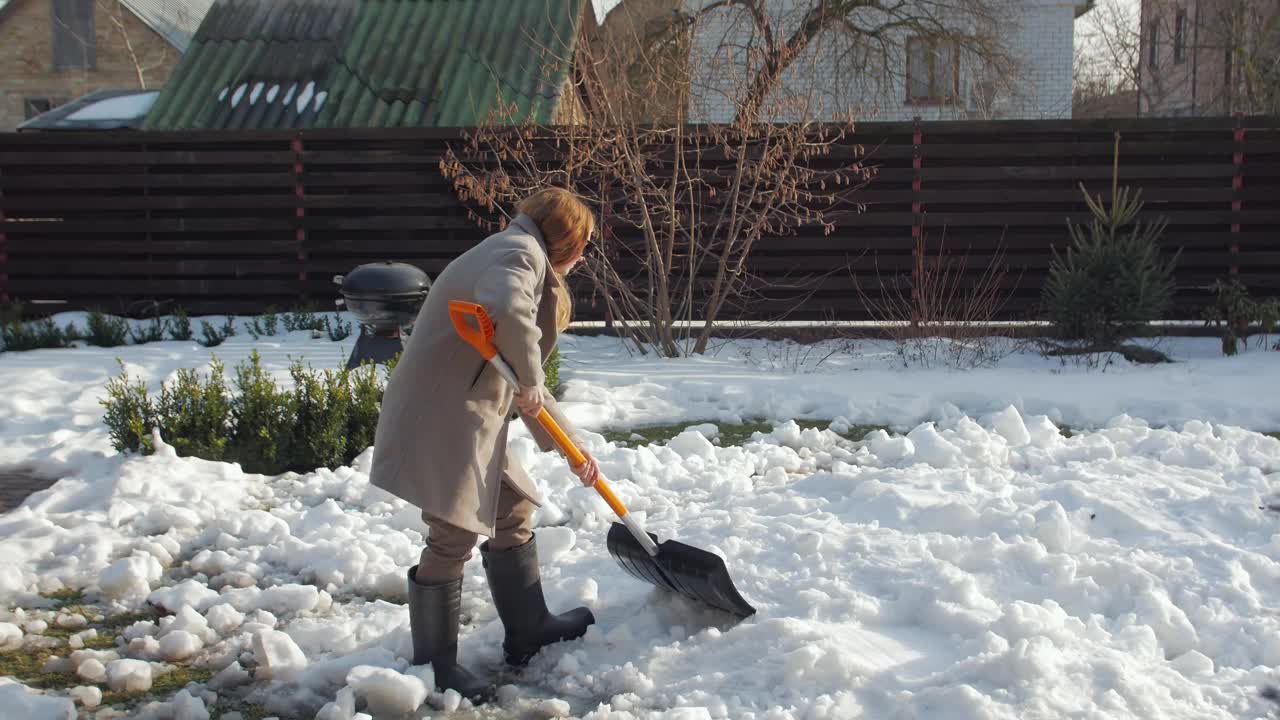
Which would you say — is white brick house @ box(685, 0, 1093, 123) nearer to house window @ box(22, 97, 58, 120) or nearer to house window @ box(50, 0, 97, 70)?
house window @ box(50, 0, 97, 70)

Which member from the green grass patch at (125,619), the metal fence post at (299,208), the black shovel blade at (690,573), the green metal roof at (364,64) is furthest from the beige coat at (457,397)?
the green metal roof at (364,64)

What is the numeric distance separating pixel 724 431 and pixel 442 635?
3828mm

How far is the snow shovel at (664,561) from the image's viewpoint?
11.4ft

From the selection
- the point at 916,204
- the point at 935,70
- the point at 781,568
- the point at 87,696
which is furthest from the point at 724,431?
the point at 935,70

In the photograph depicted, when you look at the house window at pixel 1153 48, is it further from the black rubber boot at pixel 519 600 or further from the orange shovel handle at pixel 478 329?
the orange shovel handle at pixel 478 329

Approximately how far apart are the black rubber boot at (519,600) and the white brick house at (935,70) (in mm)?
12731

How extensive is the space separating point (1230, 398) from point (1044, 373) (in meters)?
1.43

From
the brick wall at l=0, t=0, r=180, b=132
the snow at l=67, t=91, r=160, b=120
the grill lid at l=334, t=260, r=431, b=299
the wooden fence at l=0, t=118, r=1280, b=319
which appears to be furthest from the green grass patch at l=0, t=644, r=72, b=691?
the brick wall at l=0, t=0, r=180, b=132

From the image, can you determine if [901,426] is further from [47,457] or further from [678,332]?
[47,457]

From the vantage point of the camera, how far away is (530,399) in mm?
3246

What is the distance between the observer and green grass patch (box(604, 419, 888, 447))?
682 centimetres

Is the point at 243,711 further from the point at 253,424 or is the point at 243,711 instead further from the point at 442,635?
the point at 253,424

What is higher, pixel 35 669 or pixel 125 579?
pixel 125 579

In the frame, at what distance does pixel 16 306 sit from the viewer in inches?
438
